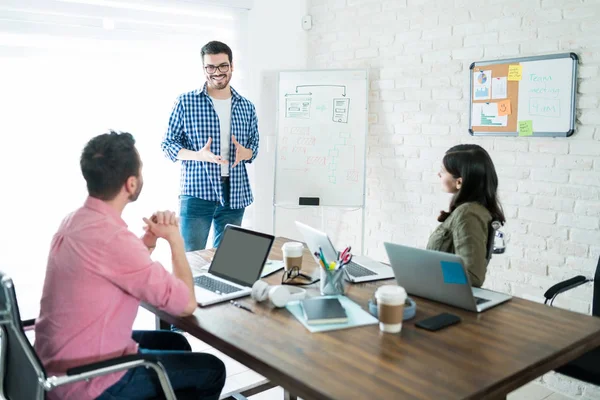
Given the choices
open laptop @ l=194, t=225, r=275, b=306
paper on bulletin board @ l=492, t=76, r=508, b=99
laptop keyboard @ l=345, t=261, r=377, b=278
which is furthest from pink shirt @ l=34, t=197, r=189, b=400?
paper on bulletin board @ l=492, t=76, r=508, b=99

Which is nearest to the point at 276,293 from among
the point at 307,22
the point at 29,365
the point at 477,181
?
the point at 29,365

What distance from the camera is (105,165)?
1761mm

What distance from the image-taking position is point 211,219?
3646 millimetres

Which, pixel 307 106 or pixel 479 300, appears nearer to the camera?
pixel 479 300

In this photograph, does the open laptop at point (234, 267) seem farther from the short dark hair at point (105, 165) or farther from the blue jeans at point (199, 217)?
the blue jeans at point (199, 217)

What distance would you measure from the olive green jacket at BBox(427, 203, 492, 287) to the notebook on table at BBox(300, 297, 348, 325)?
1.72 feet

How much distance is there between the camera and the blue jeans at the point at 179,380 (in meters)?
1.72

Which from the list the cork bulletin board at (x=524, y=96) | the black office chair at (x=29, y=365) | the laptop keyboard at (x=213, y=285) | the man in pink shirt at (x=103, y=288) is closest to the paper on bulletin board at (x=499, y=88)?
the cork bulletin board at (x=524, y=96)

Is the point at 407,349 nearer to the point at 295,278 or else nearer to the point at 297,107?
the point at 295,278

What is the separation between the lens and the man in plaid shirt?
3482 mm

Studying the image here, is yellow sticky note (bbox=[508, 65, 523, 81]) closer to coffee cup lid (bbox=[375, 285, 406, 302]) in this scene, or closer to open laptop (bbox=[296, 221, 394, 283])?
open laptop (bbox=[296, 221, 394, 283])

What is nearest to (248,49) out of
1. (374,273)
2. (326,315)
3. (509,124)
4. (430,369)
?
(509,124)

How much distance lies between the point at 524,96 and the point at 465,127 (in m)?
0.44

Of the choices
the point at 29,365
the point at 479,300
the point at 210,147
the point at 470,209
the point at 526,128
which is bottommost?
the point at 29,365
